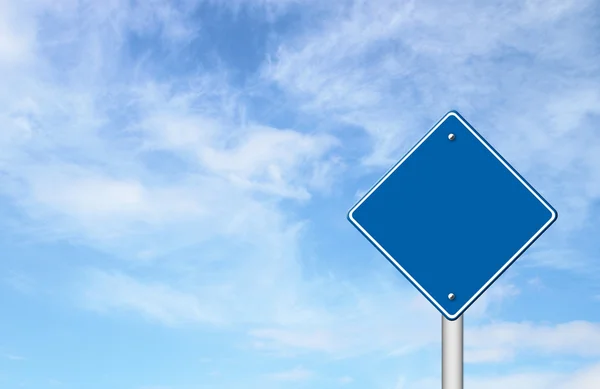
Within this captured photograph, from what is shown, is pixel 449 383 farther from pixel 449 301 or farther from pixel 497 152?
pixel 497 152

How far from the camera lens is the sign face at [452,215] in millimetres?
2998

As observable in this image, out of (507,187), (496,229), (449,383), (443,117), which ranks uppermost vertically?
(443,117)

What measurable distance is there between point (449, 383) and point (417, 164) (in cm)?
104

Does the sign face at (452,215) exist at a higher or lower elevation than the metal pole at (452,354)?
higher

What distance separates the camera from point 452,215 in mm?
3090

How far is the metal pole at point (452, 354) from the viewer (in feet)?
9.62

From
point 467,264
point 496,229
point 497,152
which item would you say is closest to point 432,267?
point 467,264

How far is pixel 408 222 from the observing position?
10.3 ft

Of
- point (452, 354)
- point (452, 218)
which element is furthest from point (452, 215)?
point (452, 354)

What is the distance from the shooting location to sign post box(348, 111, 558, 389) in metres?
2.99

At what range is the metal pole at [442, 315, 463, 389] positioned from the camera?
293 centimetres

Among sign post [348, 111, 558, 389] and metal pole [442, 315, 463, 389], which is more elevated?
sign post [348, 111, 558, 389]

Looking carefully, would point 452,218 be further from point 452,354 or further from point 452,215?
point 452,354

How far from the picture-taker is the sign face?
300cm
